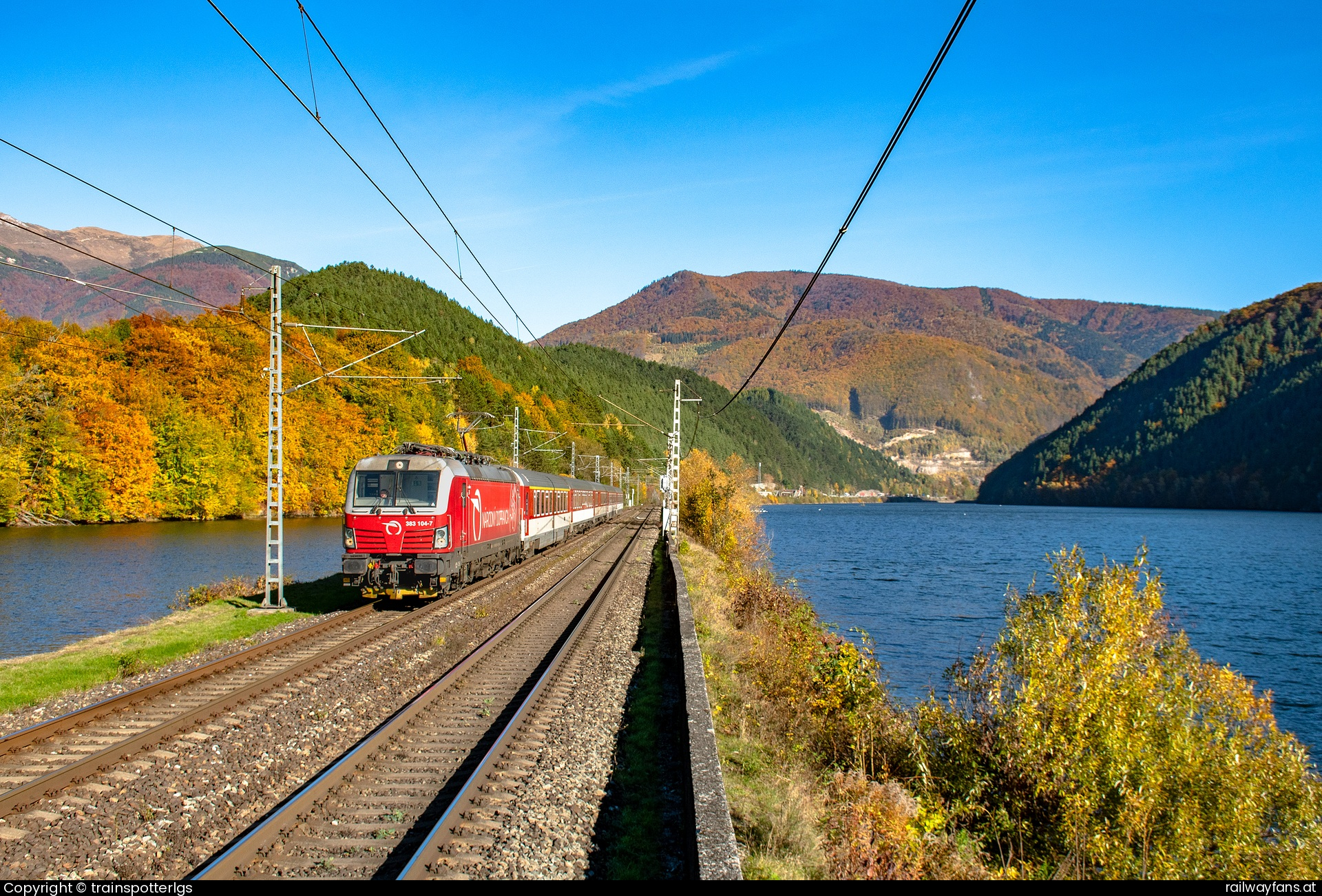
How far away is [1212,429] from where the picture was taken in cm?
14162

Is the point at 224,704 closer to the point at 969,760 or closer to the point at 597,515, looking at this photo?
the point at 969,760

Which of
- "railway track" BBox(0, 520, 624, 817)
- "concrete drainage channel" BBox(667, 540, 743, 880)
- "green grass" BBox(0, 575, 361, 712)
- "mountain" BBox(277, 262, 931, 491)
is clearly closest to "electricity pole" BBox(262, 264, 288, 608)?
"green grass" BBox(0, 575, 361, 712)

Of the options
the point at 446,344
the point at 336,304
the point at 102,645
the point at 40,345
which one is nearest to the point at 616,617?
the point at 102,645

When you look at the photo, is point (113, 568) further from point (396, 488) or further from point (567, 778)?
point (567, 778)

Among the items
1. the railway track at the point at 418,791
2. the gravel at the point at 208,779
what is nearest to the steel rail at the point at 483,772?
the railway track at the point at 418,791

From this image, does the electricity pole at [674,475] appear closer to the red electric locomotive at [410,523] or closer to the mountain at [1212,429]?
the red electric locomotive at [410,523]

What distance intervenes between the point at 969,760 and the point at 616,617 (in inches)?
296

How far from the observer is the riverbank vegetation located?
716cm

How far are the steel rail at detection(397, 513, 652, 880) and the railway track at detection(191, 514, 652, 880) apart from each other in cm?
1

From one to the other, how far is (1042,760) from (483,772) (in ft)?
22.4

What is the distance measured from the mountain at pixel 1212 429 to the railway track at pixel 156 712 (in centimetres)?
14666

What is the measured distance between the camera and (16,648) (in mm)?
16156

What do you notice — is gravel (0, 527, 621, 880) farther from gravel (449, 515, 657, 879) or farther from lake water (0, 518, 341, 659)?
lake water (0, 518, 341, 659)

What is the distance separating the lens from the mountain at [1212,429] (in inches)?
5010
